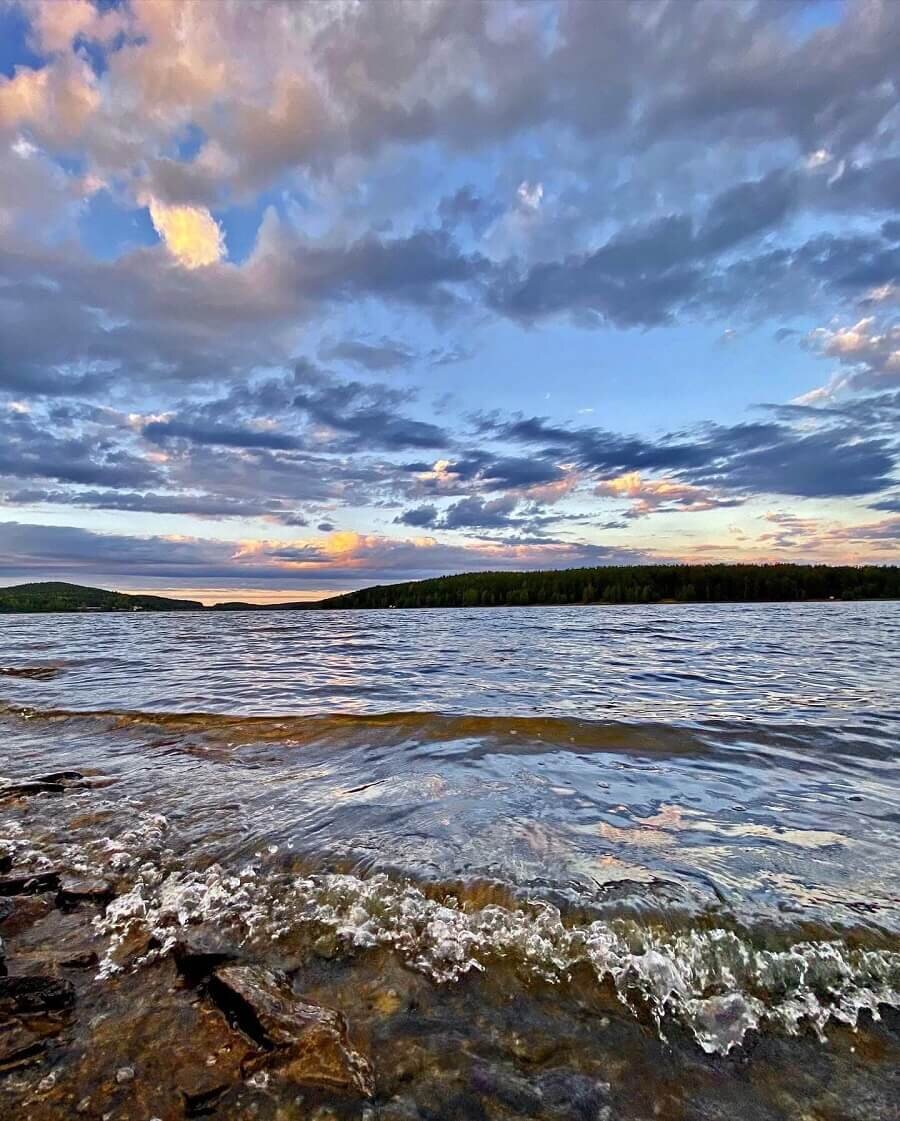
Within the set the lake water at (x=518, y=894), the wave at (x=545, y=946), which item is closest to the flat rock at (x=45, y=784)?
the lake water at (x=518, y=894)

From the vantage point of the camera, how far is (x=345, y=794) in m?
7.53

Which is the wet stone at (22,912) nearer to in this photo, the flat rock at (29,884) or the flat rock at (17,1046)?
the flat rock at (29,884)

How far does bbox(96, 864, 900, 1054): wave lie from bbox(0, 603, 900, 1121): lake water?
0.06ft

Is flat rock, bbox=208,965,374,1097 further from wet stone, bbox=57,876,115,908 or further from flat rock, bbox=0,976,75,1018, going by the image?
wet stone, bbox=57,876,115,908

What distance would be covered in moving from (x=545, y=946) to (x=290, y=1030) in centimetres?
182

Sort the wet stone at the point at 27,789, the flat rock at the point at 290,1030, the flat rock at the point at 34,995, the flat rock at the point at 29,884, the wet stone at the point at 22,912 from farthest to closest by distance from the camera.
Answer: the wet stone at the point at 27,789, the flat rock at the point at 29,884, the wet stone at the point at 22,912, the flat rock at the point at 34,995, the flat rock at the point at 290,1030

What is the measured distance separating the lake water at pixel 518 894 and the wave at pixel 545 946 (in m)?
0.02

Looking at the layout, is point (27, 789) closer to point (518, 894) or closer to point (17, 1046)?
point (17, 1046)

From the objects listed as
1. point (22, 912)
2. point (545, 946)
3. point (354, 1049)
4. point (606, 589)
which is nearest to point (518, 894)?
point (545, 946)

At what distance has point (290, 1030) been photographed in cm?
310

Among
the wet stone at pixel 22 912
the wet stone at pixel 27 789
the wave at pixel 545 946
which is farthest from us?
the wet stone at pixel 27 789

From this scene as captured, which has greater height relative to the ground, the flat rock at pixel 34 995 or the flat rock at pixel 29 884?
the flat rock at pixel 34 995

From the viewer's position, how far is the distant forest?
513 feet

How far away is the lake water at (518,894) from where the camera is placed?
293 centimetres
